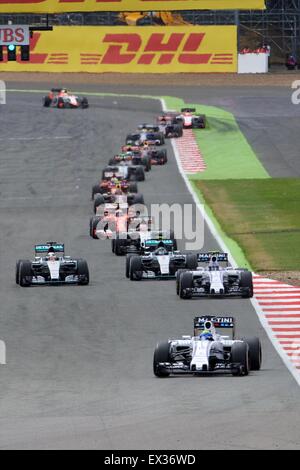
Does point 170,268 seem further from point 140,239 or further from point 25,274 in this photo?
point 140,239

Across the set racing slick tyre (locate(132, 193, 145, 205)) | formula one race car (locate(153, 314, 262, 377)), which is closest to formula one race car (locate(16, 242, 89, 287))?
formula one race car (locate(153, 314, 262, 377))

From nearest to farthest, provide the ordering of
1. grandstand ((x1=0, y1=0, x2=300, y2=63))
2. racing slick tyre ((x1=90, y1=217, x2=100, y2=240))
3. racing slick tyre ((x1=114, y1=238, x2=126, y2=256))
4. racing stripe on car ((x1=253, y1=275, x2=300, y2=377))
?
racing stripe on car ((x1=253, y1=275, x2=300, y2=377)) < racing slick tyre ((x1=114, y1=238, x2=126, y2=256)) < racing slick tyre ((x1=90, y1=217, x2=100, y2=240)) < grandstand ((x1=0, y1=0, x2=300, y2=63))

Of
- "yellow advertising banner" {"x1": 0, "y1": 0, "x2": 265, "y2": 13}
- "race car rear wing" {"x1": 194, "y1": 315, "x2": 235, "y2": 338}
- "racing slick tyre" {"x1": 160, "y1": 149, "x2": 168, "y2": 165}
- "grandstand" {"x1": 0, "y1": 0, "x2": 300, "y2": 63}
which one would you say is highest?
"yellow advertising banner" {"x1": 0, "y1": 0, "x2": 265, "y2": 13}

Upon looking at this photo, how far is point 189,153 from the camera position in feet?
223

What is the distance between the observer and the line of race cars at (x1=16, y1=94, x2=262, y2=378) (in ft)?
86.1

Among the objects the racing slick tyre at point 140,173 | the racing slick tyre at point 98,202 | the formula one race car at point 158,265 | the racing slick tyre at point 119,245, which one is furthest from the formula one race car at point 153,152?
the formula one race car at point 158,265

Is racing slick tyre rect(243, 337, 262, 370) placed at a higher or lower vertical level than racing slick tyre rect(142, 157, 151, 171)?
higher

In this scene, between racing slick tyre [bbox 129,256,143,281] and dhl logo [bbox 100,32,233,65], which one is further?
dhl logo [bbox 100,32,233,65]

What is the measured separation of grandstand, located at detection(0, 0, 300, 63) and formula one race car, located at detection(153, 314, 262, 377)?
71660mm

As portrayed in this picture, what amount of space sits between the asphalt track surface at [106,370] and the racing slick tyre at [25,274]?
0.32 m

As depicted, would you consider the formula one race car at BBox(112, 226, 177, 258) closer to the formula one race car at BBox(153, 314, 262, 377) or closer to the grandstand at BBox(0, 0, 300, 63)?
the formula one race car at BBox(153, 314, 262, 377)

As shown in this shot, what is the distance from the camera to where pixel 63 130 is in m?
76.6

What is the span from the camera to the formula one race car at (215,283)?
1347 inches
